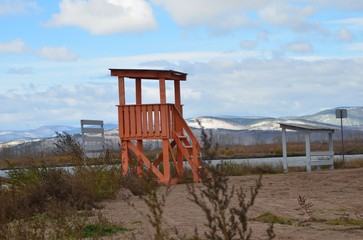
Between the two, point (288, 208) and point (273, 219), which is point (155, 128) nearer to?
point (288, 208)

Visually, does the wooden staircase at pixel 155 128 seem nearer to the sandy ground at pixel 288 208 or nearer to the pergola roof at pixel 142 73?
the pergola roof at pixel 142 73

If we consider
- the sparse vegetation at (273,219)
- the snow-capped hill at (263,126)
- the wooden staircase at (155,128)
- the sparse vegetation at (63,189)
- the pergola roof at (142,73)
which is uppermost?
the snow-capped hill at (263,126)

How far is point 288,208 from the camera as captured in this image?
13.5 m

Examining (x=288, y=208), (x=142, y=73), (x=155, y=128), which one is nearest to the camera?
(x=288, y=208)

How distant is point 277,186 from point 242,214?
48.4 ft

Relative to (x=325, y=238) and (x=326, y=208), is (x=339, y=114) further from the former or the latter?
(x=325, y=238)

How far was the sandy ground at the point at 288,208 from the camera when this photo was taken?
9898 millimetres

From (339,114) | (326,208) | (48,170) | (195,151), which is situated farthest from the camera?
(339,114)

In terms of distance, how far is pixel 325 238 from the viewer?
9.34 metres

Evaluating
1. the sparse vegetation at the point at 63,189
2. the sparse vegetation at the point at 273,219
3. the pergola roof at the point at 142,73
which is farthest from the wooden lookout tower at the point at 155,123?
the sparse vegetation at the point at 273,219

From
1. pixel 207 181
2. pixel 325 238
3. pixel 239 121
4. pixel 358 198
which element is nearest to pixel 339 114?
pixel 358 198

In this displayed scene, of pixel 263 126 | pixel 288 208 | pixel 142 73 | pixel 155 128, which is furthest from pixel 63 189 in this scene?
pixel 263 126

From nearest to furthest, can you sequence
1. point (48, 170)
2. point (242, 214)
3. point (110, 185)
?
point (242, 214) < point (48, 170) < point (110, 185)

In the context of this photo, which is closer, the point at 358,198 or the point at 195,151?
the point at 358,198
